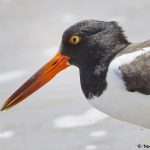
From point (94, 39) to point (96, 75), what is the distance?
17.9 inches

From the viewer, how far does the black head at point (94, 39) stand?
7.31 meters

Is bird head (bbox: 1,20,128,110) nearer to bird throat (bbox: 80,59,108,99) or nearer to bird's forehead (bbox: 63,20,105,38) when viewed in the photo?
bird's forehead (bbox: 63,20,105,38)

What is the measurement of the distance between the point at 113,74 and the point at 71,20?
427cm

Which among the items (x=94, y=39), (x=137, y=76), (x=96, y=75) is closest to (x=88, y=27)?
(x=94, y=39)

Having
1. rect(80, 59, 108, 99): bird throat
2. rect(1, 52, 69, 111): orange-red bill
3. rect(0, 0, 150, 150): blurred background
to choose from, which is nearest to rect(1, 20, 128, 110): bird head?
rect(80, 59, 108, 99): bird throat

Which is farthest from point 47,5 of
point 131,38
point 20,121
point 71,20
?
point 20,121

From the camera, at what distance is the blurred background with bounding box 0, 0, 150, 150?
798 cm

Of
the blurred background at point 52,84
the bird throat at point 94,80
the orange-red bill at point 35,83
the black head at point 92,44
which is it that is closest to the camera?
the bird throat at point 94,80

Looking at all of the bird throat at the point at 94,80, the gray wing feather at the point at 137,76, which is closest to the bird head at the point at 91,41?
the bird throat at the point at 94,80

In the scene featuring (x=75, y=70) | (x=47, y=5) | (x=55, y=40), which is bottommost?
(x=75, y=70)

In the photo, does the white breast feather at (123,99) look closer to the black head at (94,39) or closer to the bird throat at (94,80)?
the bird throat at (94,80)

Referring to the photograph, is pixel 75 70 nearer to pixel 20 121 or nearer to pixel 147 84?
pixel 20 121

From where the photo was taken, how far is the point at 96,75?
712 cm

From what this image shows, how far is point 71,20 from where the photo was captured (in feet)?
36.2
